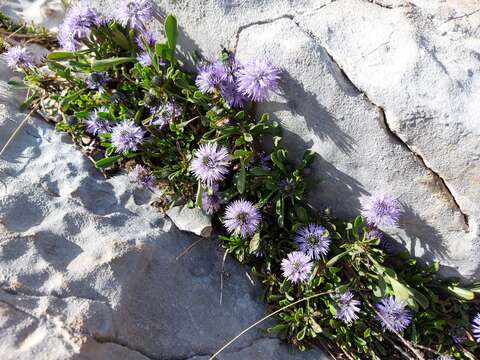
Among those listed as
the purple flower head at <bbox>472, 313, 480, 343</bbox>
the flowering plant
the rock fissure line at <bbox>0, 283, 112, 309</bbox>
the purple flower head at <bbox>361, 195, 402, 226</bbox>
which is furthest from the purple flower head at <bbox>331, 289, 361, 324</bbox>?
the rock fissure line at <bbox>0, 283, 112, 309</bbox>

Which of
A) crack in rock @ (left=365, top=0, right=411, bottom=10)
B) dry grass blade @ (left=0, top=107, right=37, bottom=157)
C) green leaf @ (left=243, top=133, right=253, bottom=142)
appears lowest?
dry grass blade @ (left=0, top=107, right=37, bottom=157)

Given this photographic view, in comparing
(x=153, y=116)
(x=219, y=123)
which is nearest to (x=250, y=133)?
(x=219, y=123)

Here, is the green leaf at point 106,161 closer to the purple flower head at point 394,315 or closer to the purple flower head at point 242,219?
the purple flower head at point 242,219

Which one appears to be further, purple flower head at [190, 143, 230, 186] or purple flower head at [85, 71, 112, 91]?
purple flower head at [85, 71, 112, 91]

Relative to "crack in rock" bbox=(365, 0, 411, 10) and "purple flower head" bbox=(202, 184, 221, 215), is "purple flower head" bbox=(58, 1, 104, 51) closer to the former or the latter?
"purple flower head" bbox=(202, 184, 221, 215)

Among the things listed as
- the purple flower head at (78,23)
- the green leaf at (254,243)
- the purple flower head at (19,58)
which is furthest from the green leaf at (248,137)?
the purple flower head at (19,58)

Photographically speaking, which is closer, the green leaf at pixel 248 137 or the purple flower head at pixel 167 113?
the green leaf at pixel 248 137

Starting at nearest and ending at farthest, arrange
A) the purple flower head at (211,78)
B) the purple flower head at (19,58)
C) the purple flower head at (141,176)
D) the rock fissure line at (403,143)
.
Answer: the rock fissure line at (403,143) → the purple flower head at (211,78) → the purple flower head at (141,176) → the purple flower head at (19,58)
